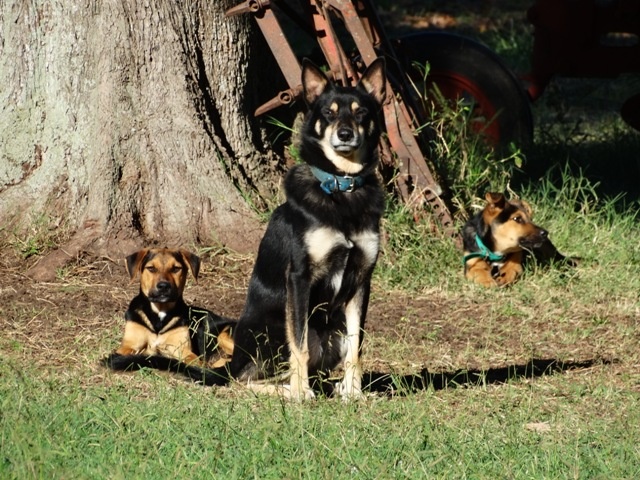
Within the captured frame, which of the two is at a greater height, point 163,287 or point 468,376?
point 163,287

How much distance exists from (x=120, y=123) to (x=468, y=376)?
304 centimetres

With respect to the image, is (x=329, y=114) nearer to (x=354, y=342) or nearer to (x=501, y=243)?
(x=354, y=342)

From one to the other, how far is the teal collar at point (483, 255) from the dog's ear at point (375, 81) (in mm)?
2188

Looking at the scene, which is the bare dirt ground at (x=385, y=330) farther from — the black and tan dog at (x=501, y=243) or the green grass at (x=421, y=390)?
the black and tan dog at (x=501, y=243)

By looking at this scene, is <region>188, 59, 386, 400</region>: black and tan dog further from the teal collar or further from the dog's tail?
the teal collar

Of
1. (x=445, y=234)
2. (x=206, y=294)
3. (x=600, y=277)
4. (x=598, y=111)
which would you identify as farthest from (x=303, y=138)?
(x=598, y=111)

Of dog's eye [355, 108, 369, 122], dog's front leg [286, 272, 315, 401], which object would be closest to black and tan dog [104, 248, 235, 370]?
dog's front leg [286, 272, 315, 401]

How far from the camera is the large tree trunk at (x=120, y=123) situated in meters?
7.61

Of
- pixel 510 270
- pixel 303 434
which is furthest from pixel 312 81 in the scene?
pixel 510 270

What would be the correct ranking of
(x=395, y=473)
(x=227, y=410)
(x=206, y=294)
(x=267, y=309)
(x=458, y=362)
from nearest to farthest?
(x=395, y=473)
(x=227, y=410)
(x=267, y=309)
(x=458, y=362)
(x=206, y=294)

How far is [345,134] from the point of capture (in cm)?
549

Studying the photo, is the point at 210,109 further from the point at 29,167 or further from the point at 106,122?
the point at 29,167

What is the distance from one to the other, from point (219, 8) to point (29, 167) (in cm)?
172

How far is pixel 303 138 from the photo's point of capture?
18.9ft
